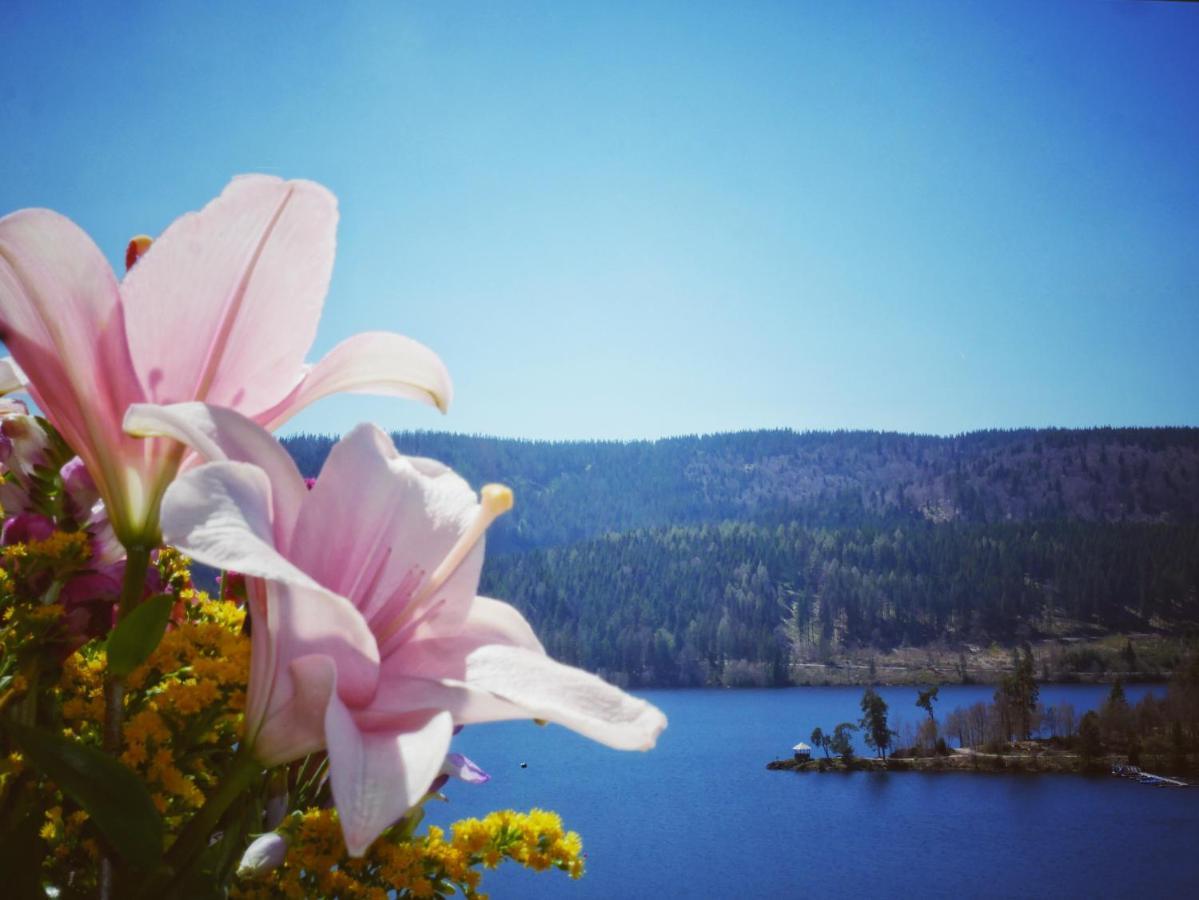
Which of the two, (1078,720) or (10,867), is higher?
(10,867)

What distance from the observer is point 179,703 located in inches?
12.2

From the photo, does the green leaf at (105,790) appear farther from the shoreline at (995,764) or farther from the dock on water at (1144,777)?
the dock on water at (1144,777)

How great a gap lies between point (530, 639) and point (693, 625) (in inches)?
2053

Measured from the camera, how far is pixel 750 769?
34281 millimetres

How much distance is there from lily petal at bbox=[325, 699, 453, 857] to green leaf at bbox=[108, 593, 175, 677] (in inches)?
3.1

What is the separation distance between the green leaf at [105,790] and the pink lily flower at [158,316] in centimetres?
8

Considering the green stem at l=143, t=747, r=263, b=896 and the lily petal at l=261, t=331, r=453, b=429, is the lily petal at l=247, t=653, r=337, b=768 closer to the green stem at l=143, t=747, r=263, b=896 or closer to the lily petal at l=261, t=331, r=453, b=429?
the green stem at l=143, t=747, r=263, b=896

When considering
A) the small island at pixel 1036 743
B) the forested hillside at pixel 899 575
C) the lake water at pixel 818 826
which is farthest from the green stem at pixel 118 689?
the forested hillside at pixel 899 575

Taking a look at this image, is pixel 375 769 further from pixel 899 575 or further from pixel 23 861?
pixel 899 575

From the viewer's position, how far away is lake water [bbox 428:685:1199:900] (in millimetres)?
24250

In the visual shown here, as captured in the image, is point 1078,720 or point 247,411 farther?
point 1078,720

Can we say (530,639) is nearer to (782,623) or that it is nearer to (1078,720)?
(1078,720)

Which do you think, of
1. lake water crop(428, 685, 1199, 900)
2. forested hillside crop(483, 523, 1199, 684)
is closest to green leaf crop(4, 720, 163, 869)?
lake water crop(428, 685, 1199, 900)

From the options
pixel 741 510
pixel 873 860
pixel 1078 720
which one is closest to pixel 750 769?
pixel 873 860
